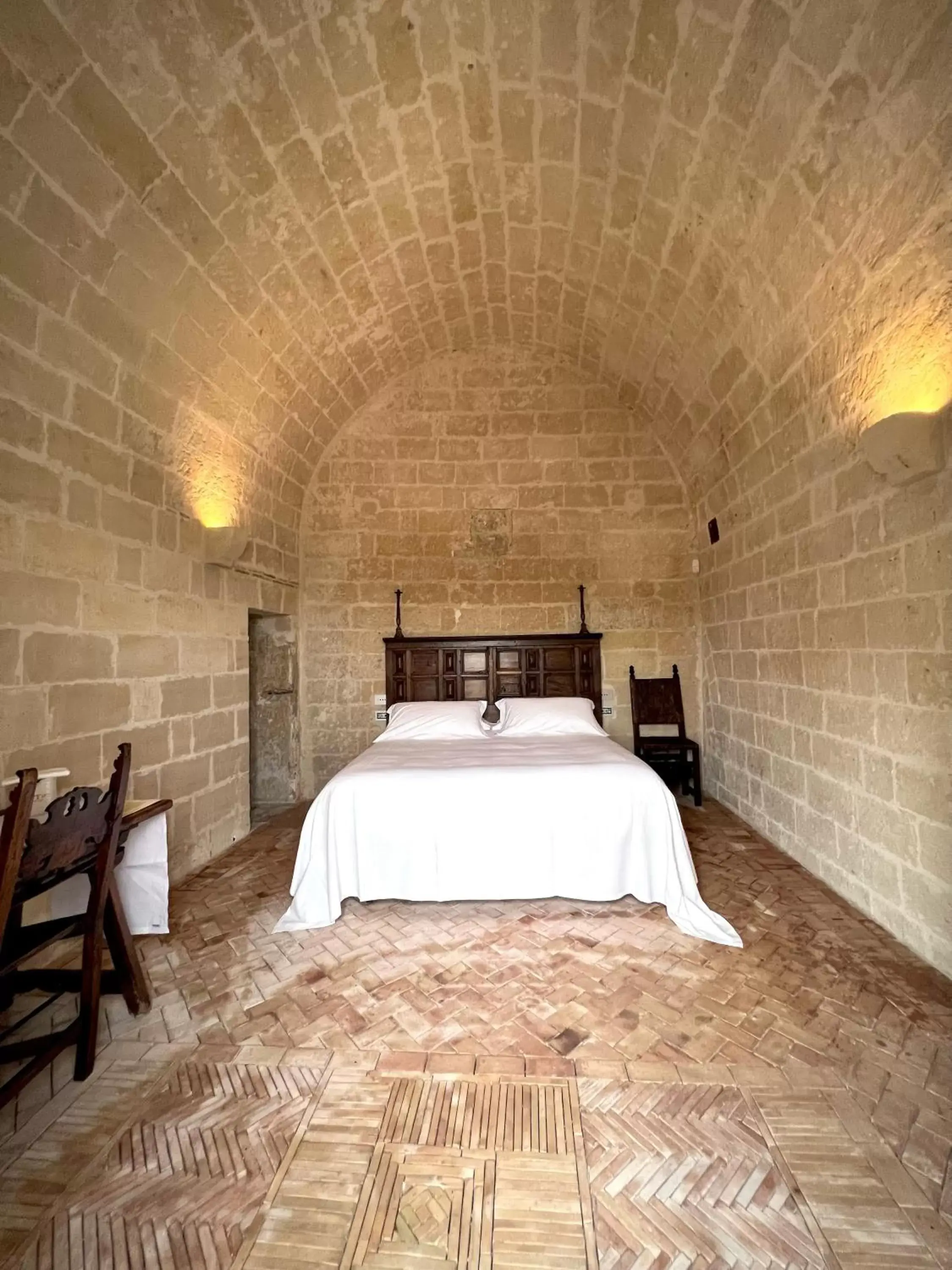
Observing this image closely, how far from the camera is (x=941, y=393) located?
1789 mm

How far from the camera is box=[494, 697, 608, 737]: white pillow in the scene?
11.8ft

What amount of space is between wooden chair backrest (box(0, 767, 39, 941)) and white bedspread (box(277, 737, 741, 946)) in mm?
1212

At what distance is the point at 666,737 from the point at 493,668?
59.4 inches

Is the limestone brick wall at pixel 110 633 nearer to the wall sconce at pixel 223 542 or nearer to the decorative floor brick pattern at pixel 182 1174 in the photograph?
the wall sconce at pixel 223 542

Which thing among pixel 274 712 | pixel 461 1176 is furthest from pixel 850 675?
pixel 274 712

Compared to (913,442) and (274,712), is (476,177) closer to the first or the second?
(913,442)

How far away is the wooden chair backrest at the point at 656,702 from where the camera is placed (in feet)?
14.0

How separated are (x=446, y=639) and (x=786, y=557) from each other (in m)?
2.53

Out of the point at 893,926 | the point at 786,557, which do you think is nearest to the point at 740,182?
the point at 786,557

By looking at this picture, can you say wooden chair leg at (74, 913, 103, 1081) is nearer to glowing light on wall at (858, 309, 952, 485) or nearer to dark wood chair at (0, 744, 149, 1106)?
dark wood chair at (0, 744, 149, 1106)

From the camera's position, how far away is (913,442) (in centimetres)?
182

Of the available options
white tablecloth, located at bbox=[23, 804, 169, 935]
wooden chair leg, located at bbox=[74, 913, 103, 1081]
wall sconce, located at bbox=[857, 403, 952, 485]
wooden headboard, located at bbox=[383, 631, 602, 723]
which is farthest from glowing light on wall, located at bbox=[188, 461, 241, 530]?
wall sconce, located at bbox=[857, 403, 952, 485]

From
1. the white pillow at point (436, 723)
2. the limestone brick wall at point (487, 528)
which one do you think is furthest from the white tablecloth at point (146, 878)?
the limestone brick wall at point (487, 528)

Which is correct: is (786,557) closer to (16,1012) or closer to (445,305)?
(445,305)
